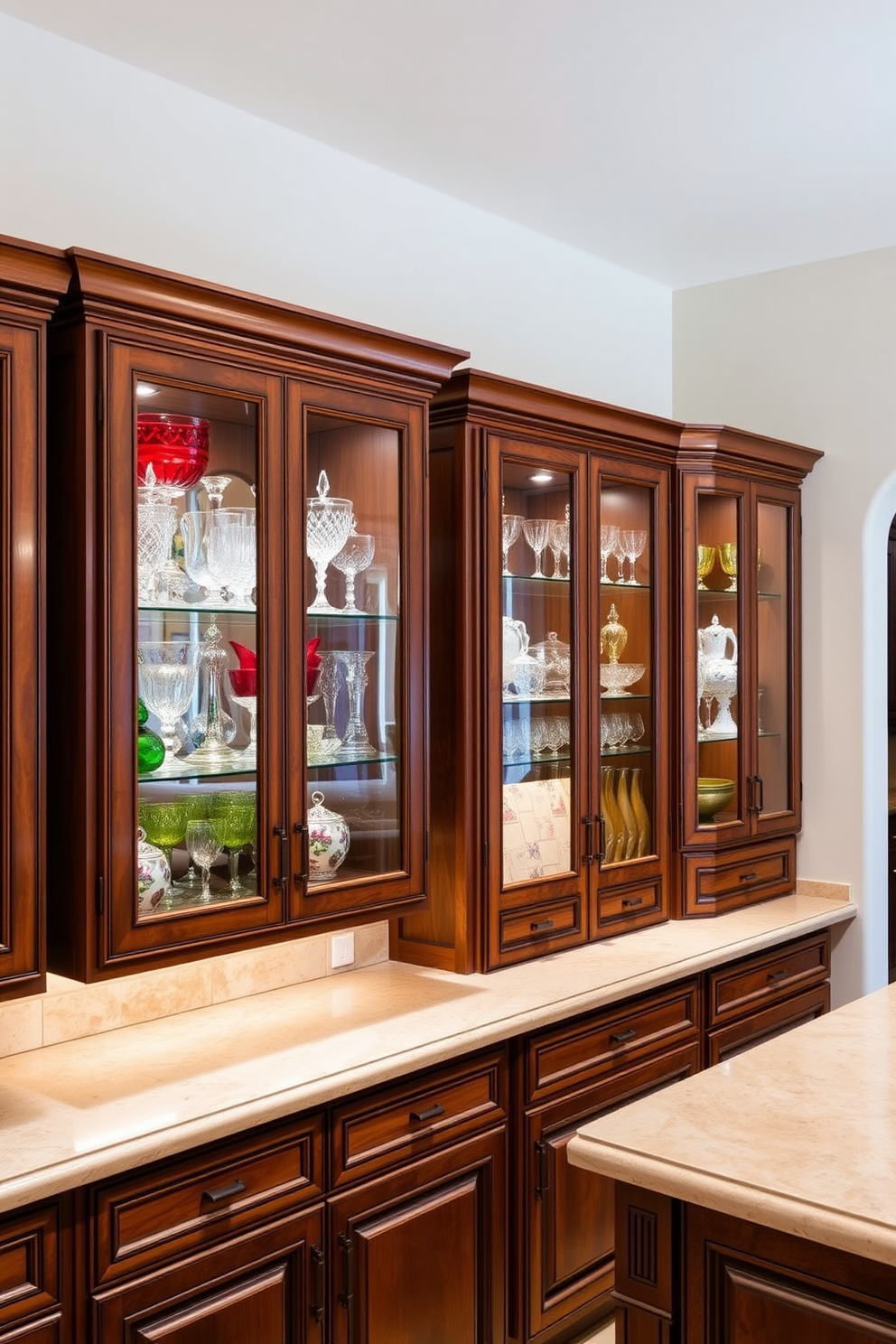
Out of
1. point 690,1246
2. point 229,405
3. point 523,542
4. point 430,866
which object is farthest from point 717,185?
point 690,1246

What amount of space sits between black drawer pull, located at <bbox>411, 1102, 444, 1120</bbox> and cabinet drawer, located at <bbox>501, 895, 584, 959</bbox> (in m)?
0.58

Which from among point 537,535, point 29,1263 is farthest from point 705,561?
point 29,1263

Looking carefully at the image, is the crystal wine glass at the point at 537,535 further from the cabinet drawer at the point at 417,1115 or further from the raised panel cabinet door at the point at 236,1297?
the raised panel cabinet door at the point at 236,1297

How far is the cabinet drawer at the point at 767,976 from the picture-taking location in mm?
3244

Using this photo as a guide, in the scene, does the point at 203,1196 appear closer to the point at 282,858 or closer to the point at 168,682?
the point at 282,858

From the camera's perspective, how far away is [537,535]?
3.07 meters

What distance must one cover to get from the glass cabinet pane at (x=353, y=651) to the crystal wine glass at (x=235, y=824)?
16cm

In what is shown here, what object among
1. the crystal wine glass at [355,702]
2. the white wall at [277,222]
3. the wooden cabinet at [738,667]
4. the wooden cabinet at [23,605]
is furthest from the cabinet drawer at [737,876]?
the wooden cabinet at [23,605]

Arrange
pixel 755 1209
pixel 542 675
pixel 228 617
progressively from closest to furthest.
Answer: pixel 755 1209, pixel 228 617, pixel 542 675

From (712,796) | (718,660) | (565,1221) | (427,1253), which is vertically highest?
(718,660)

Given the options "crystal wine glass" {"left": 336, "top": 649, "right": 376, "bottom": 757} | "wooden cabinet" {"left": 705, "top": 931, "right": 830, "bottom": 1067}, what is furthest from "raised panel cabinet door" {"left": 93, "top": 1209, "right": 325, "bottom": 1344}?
"wooden cabinet" {"left": 705, "top": 931, "right": 830, "bottom": 1067}

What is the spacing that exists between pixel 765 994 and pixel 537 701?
1170 mm

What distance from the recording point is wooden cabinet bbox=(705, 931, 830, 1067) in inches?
127

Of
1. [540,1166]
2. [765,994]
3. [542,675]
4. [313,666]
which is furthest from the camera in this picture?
[765,994]
